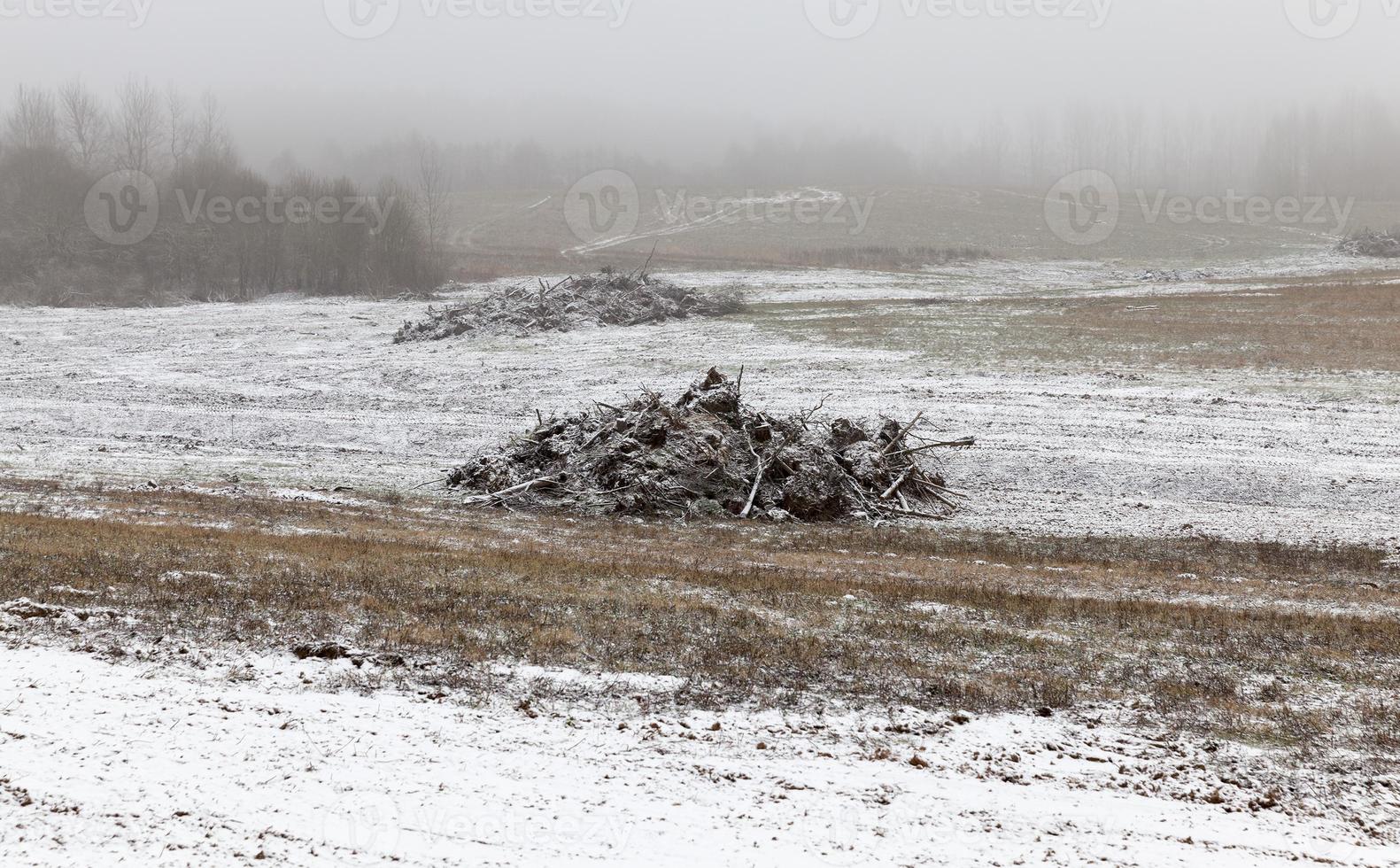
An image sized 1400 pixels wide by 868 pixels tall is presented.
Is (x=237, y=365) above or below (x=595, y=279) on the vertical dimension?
below

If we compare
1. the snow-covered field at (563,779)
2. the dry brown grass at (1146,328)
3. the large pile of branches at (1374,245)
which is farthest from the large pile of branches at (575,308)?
the large pile of branches at (1374,245)

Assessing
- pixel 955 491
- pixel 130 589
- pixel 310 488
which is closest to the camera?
pixel 130 589

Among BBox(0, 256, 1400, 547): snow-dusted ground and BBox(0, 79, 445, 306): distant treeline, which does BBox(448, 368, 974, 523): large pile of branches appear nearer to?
BBox(0, 256, 1400, 547): snow-dusted ground

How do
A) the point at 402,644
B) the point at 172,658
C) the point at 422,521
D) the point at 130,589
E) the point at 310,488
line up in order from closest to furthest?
the point at 172,658 → the point at 402,644 → the point at 130,589 → the point at 422,521 → the point at 310,488

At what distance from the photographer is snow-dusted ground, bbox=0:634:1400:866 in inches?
181

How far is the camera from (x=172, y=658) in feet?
21.8

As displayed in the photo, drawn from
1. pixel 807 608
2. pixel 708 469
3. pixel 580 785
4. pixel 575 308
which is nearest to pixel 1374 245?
pixel 575 308

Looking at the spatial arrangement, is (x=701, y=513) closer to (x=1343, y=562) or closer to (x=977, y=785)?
(x=1343, y=562)

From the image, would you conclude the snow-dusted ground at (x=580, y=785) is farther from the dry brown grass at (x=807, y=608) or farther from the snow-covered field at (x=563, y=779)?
the dry brown grass at (x=807, y=608)

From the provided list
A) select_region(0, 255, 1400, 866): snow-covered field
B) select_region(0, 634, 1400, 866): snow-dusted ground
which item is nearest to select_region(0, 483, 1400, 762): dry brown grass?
select_region(0, 255, 1400, 866): snow-covered field

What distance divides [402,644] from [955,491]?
1250 cm

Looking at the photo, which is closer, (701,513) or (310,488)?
(701,513)

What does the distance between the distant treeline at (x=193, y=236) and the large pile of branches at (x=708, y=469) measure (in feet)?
140

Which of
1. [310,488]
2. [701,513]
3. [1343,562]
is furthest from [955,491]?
→ [310,488]
